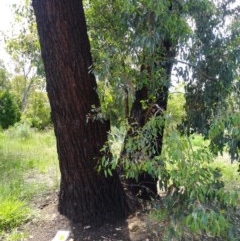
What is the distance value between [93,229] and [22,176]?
8.09 ft

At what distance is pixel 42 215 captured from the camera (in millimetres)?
3693

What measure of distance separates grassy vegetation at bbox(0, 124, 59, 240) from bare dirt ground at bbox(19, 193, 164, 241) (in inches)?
6.4

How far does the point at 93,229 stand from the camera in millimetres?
3287

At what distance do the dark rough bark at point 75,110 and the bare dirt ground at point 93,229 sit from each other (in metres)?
0.10

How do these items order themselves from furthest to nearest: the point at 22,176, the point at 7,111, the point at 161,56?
the point at 7,111, the point at 22,176, the point at 161,56

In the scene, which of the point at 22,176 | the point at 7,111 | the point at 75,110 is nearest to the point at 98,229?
the point at 75,110

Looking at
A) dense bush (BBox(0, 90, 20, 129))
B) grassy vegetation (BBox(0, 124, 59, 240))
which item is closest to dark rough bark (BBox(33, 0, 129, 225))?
grassy vegetation (BBox(0, 124, 59, 240))

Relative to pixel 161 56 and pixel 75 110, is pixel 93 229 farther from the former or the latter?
pixel 161 56

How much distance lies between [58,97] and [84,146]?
0.51 metres

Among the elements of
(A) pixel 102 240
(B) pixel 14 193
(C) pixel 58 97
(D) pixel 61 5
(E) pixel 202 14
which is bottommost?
(A) pixel 102 240

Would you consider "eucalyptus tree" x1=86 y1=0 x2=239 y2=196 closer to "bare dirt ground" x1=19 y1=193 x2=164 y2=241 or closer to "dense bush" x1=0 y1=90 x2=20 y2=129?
"bare dirt ground" x1=19 y1=193 x2=164 y2=241

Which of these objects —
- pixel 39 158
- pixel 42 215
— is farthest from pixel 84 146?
pixel 39 158

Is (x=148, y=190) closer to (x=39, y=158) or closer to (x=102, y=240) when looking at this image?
(x=102, y=240)

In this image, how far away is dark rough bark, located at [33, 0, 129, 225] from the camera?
317 cm
